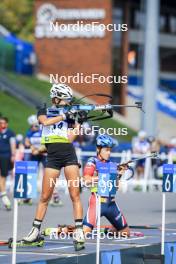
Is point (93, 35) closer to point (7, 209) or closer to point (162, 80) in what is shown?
point (162, 80)

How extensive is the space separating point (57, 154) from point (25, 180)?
7.61ft

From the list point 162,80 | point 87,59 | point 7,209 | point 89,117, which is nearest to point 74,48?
point 87,59

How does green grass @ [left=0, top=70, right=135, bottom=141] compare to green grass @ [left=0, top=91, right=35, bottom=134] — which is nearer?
green grass @ [left=0, top=91, right=35, bottom=134]

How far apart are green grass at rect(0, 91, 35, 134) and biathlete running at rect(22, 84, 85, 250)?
2832 centimetres

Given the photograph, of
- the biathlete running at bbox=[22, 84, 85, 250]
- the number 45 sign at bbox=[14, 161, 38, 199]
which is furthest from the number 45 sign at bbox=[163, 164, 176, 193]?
the number 45 sign at bbox=[14, 161, 38, 199]

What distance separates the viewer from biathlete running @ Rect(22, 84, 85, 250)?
12789 millimetres

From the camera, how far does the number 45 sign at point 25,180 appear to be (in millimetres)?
10609

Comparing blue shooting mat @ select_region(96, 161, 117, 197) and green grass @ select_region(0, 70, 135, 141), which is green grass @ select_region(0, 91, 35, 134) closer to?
green grass @ select_region(0, 70, 135, 141)

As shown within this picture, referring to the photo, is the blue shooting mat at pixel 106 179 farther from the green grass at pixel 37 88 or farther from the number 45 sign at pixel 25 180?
the green grass at pixel 37 88

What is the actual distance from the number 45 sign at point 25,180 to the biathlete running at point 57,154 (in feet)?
6.56

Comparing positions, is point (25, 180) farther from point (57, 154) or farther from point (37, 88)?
point (37, 88)

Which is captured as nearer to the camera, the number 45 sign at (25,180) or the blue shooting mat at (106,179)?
the number 45 sign at (25,180)

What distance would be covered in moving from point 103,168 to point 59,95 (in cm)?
123

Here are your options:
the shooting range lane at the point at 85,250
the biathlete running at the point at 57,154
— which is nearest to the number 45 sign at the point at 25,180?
the shooting range lane at the point at 85,250
